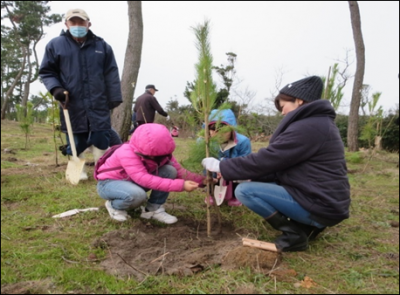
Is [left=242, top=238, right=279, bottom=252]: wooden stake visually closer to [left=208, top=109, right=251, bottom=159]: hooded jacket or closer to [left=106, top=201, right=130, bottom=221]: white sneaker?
[left=208, top=109, right=251, bottom=159]: hooded jacket

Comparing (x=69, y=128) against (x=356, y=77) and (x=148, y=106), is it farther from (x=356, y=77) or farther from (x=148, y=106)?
(x=356, y=77)

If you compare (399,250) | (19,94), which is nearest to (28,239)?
(399,250)

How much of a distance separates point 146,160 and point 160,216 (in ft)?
1.78

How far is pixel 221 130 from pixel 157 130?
49cm

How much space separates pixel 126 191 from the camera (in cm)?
260

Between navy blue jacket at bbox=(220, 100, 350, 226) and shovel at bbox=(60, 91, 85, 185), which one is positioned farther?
shovel at bbox=(60, 91, 85, 185)

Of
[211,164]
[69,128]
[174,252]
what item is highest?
[69,128]

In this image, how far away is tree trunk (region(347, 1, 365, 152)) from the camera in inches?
336

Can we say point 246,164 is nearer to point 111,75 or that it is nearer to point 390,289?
point 390,289

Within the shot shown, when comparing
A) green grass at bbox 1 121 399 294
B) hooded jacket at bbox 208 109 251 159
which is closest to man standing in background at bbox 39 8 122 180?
green grass at bbox 1 121 399 294

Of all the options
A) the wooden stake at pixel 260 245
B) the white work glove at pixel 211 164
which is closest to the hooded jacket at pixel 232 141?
A: the white work glove at pixel 211 164

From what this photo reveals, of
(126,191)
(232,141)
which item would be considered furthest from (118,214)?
(232,141)

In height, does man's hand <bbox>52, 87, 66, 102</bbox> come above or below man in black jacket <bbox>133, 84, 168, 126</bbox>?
above

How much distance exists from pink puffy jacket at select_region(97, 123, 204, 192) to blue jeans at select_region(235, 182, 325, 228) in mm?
473
